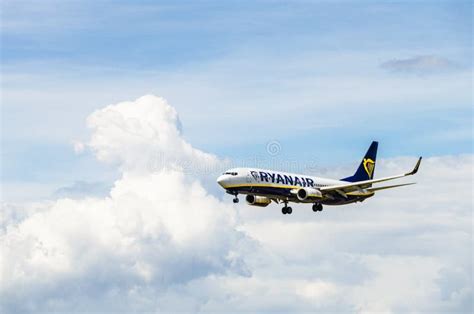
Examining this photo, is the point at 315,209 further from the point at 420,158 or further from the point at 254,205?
the point at 420,158

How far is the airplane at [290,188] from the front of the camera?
5241 inches

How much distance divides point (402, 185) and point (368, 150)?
104ft

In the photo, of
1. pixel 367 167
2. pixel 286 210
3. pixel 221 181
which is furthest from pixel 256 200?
pixel 367 167

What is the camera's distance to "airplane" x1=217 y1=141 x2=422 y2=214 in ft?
437

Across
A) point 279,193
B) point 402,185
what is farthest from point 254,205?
point 402,185

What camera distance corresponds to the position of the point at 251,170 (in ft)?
442

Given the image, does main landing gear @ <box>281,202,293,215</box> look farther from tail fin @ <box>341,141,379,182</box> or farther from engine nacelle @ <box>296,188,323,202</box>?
tail fin @ <box>341,141,379,182</box>

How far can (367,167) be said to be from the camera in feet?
541

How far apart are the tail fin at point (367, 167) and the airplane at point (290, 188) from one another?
7.76m

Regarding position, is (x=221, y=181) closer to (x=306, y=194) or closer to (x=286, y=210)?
(x=306, y=194)

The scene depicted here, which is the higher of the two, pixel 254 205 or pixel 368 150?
pixel 368 150

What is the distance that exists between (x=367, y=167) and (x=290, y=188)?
30025 mm

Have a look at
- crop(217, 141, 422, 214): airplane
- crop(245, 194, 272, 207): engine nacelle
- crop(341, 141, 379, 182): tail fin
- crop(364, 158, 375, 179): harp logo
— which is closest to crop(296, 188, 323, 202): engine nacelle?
crop(217, 141, 422, 214): airplane

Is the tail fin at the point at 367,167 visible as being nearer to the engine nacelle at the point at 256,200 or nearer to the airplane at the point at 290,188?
the airplane at the point at 290,188
